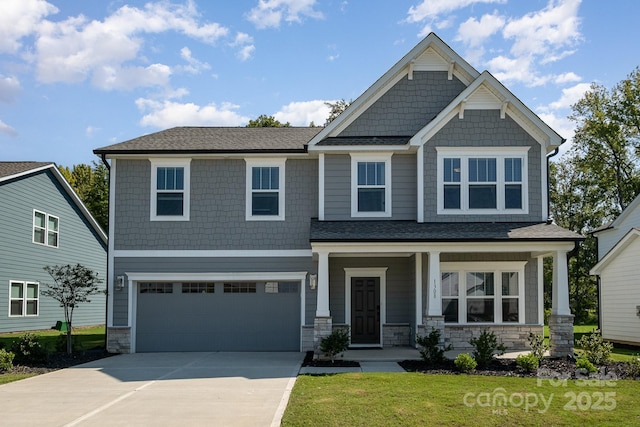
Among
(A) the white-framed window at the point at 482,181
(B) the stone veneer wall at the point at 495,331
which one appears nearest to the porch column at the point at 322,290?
(A) the white-framed window at the point at 482,181

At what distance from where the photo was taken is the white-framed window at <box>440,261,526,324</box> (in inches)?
728

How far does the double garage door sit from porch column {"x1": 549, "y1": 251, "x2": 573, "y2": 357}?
7.09m

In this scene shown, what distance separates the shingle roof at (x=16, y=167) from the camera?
23561 mm

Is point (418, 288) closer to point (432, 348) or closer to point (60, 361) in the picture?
point (432, 348)

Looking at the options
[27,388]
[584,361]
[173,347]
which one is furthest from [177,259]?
[584,361]

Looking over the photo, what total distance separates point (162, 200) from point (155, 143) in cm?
176

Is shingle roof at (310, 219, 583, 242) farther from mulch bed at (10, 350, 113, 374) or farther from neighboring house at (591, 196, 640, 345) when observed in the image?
mulch bed at (10, 350, 113, 374)

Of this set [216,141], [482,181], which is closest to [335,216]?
[482,181]

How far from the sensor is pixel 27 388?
1239 cm

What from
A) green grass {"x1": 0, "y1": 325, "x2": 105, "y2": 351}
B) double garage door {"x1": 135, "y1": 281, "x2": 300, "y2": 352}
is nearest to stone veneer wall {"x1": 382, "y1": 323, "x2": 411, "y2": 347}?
double garage door {"x1": 135, "y1": 281, "x2": 300, "y2": 352}

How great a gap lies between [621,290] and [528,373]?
10627 millimetres

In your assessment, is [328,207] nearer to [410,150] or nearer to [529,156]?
[410,150]

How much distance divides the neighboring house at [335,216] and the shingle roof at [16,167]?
7140 millimetres

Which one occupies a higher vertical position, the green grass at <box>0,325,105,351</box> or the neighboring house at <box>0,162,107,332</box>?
the neighboring house at <box>0,162,107,332</box>
